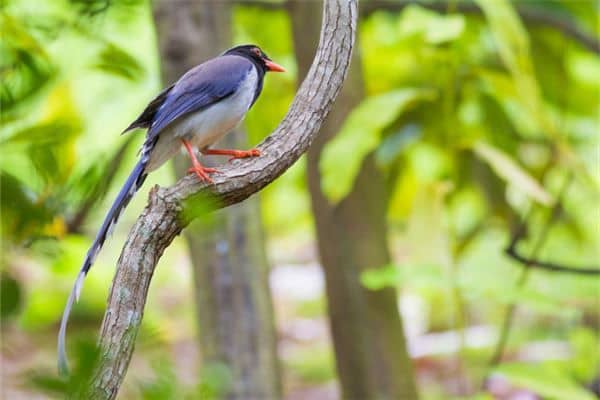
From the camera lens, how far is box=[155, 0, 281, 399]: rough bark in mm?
3338

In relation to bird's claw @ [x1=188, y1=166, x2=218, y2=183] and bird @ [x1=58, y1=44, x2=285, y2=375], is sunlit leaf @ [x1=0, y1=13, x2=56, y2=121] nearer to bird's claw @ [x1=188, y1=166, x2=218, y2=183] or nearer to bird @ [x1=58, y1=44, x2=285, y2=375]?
bird's claw @ [x1=188, y1=166, x2=218, y2=183]

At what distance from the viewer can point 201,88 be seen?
183cm

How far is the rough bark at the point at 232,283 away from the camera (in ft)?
11.0

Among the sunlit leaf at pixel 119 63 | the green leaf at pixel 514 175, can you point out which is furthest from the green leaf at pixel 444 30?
the sunlit leaf at pixel 119 63

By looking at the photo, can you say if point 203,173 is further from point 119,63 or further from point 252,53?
point 252,53

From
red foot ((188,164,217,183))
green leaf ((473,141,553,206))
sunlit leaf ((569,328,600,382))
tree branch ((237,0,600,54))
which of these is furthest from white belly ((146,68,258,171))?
sunlit leaf ((569,328,600,382))

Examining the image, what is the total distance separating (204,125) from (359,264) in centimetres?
218

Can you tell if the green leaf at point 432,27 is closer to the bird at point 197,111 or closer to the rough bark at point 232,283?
the rough bark at point 232,283

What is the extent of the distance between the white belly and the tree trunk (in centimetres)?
201

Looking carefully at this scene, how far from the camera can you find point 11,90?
2.61 ft

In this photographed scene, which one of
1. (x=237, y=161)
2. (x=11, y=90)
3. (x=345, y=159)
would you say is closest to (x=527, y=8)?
(x=345, y=159)

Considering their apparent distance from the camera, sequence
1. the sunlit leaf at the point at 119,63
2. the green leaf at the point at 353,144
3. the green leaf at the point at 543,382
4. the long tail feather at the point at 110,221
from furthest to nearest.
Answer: the green leaf at the point at 353,144 < the green leaf at the point at 543,382 < the long tail feather at the point at 110,221 < the sunlit leaf at the point at 119,63

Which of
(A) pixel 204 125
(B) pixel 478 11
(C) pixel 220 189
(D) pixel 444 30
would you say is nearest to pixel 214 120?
(A) pixel 204 125

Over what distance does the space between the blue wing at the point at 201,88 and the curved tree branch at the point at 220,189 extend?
0.82 ft
